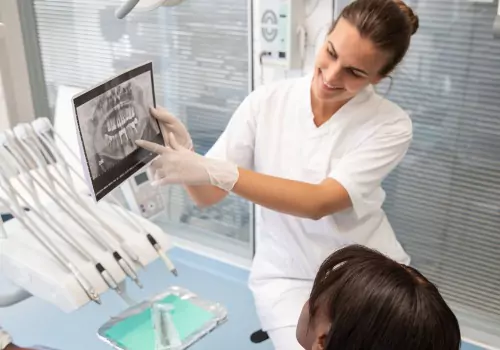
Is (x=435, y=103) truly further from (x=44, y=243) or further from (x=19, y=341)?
(x=19, y=341)

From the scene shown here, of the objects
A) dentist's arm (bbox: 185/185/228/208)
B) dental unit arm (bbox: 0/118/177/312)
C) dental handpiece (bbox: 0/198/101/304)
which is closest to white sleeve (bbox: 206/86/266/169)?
dentist's arm (bbox: 185/185/228/208)

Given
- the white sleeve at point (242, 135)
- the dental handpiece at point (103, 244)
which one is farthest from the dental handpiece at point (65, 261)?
the white sleeve at point (242, 135)

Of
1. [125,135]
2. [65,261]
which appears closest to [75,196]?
[65,261]

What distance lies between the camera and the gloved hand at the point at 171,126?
4.95 feet

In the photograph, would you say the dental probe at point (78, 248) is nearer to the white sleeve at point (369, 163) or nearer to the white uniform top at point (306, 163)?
the white uniform top at point (306, 163)

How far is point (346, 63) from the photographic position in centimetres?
152

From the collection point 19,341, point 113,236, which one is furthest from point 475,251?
point 19,341

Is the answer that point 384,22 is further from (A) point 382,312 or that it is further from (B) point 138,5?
(B) point 138,5

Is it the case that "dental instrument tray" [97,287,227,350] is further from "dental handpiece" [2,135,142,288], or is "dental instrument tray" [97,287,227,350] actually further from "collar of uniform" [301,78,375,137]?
"collar of uniform" [301,78,375,137]

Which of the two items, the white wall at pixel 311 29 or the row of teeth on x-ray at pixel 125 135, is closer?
the row of teeth on x-ray at pixel 125 135

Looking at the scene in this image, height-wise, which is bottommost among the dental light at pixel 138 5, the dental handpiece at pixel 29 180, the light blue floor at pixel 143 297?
the light blue floor at pixel 143 297

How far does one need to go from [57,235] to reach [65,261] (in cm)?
15

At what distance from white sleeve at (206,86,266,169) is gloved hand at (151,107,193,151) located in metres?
0.14

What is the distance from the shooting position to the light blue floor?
2.22 metres
